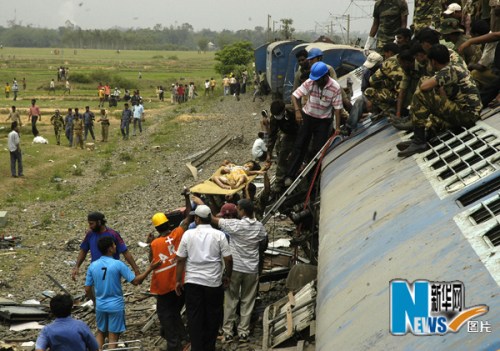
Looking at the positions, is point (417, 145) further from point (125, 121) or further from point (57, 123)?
point (125, 121)

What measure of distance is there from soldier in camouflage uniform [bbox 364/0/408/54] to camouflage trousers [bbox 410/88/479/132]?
6244 mm

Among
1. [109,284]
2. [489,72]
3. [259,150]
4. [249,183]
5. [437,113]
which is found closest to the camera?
[437,113]

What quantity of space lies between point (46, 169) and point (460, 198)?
20.9 m

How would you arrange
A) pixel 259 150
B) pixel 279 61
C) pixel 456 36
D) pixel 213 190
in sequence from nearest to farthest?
pixel 456 36, pixel 213 190, pixel 259 150, pixel 279 61

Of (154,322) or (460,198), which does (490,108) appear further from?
(154,322)

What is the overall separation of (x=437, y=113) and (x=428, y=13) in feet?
20.2

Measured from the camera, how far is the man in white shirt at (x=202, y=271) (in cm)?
762

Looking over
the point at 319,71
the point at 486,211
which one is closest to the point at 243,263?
the point at 319,71

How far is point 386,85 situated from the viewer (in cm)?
999

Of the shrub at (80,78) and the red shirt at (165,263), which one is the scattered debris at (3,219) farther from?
the shrub at (80,78)

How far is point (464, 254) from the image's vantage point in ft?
14.1

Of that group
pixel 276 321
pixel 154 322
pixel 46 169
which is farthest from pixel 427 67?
pixel 46 169

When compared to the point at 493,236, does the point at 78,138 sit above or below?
below

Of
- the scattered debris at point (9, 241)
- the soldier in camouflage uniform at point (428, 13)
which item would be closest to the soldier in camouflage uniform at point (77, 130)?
the scattered debris at point (9, 241)
